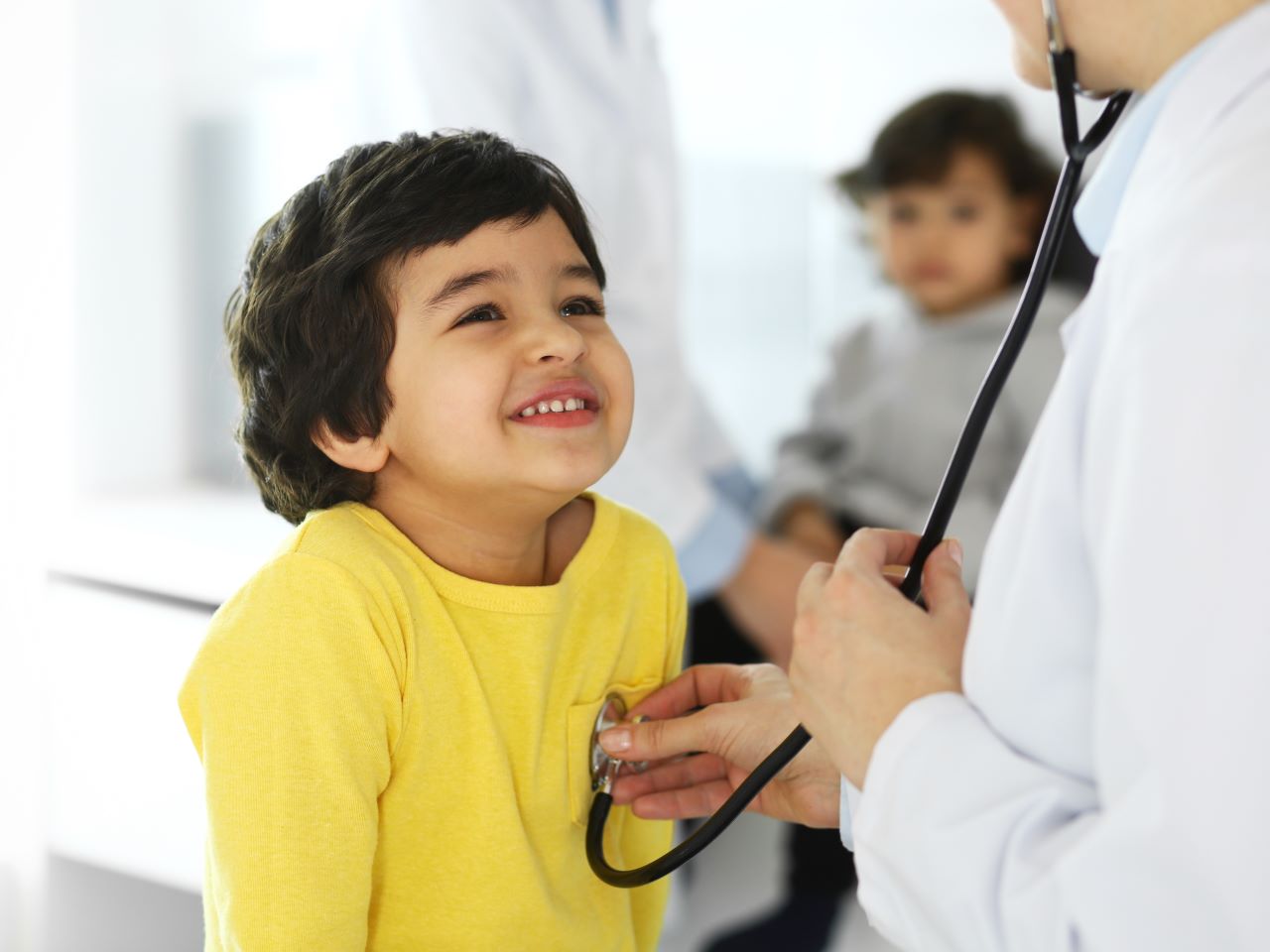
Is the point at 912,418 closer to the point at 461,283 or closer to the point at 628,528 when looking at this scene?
the point at 628,528

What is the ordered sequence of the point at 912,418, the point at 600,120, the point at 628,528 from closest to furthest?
the point at 628,528
the point at 600,120
the point at 912,418

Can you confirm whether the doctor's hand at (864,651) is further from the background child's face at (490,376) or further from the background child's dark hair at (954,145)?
the background child's dark hair at (954,145)

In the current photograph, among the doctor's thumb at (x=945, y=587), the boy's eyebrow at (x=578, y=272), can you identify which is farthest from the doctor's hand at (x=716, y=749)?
the boy's eyebrow at (x=578, y=272)

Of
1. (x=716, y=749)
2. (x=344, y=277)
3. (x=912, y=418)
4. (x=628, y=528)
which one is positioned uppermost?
(x=344, y=277)

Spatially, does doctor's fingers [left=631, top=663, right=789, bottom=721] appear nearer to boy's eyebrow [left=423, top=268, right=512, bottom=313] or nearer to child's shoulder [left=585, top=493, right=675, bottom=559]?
child's shoulder [left=585, top=493, right=675, bottom=559]

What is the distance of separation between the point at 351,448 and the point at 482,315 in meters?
0.13

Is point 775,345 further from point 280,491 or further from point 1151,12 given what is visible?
point 1151,12

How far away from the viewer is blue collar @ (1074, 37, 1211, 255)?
2.11 ft

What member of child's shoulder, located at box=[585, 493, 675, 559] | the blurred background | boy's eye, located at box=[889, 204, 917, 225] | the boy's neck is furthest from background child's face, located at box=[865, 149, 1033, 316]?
the boy's neck

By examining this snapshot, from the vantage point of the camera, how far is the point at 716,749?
3.15ft

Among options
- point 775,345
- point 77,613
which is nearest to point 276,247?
point 77,613

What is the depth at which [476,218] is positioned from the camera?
90 cm

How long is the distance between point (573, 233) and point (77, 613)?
34.0 inches

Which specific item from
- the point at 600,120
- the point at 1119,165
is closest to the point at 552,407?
the point at 1119,165
